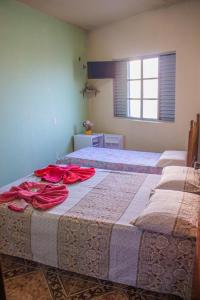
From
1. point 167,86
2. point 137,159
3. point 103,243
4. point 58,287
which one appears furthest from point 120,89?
point 58,287

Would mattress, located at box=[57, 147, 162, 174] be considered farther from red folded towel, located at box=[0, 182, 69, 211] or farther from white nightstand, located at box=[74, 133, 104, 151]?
red folded towel, located at box=[0, 182, 69, 211]

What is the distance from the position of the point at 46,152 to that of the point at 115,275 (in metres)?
2.67

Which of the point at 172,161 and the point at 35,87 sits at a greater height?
the point at 35,87

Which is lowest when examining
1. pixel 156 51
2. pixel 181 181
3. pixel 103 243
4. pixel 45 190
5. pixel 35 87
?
pixel 103 243

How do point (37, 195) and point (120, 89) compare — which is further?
point (120, 89)

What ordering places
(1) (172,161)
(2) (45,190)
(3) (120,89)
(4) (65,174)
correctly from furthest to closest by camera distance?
(3) (120,89)
(1) (172,161)
(4) (65,174)
(2) (45,190)

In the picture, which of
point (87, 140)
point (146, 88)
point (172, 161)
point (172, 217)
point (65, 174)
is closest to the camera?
point (172, 217)

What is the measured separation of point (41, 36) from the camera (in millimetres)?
4047

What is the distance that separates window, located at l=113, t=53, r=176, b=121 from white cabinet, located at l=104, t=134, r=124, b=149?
41 centimetres

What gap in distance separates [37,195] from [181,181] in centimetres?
128

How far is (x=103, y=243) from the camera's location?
200 cm

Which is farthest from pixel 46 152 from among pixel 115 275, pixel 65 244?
pixel 115 275

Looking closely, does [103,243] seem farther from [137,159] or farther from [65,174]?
[137,159]

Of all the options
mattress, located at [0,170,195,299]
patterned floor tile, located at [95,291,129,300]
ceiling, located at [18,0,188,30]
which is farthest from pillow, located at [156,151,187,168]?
ceiling, located at [18,0,188,30]
